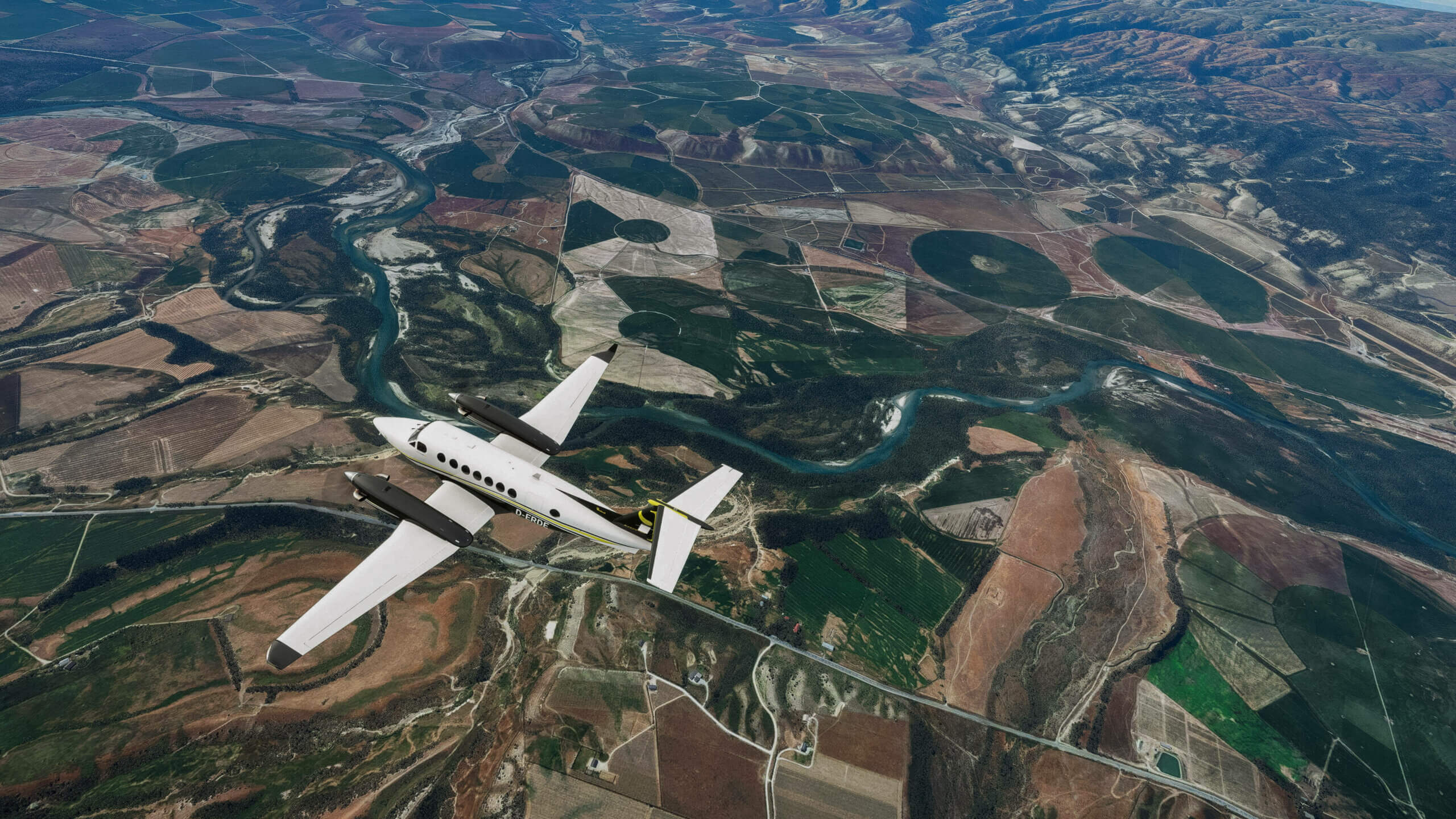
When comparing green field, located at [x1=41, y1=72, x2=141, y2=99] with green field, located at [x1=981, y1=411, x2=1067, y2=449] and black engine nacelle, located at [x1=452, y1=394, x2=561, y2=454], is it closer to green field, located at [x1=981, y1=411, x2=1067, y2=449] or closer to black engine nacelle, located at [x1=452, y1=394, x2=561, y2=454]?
black engine nacelle, located at [x1=452, y1=394, x2=561, y2=454]

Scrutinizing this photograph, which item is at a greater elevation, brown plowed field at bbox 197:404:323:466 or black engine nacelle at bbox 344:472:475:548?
black engine nacelle at bbox 344:472:475:548

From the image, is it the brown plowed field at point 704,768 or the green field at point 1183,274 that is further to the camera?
the green field at point 1183,274

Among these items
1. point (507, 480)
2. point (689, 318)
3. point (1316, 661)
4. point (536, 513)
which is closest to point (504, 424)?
point (507, 480)

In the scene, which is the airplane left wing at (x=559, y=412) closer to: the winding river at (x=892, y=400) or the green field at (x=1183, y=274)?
the winding river at (x=892, y=400)

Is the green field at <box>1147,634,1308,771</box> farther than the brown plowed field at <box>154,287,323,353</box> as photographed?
No

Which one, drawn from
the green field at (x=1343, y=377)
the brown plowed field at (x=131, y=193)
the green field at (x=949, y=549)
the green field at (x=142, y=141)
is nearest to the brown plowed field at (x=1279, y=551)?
the green field at (x=949, y=549)

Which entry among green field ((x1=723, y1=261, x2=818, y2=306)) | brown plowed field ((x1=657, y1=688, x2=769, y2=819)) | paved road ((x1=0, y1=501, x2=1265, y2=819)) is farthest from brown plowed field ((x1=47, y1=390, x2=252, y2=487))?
green field ((x1=723, y1=261, x2=818, y2=306))
